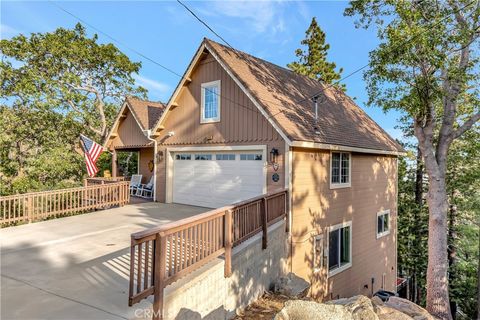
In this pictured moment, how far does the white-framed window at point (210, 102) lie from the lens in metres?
10.0

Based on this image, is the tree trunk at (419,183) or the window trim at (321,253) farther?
the tree trunk at (419,183)

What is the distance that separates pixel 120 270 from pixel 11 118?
17508mm

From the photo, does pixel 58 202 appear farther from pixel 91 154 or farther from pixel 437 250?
pixel 437 250

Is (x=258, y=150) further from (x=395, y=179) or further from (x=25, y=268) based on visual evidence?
(x=395, y=179)

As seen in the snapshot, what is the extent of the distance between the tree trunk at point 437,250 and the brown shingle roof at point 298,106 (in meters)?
2.38

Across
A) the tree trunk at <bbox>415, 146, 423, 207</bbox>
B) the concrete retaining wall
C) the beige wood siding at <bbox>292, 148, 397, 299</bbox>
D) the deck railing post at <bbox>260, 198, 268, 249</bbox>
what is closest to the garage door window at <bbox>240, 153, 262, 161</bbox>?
the beige wood siding at <bbox>292, 148, 397, 299</bbox>

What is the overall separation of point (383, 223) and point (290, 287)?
7.88m

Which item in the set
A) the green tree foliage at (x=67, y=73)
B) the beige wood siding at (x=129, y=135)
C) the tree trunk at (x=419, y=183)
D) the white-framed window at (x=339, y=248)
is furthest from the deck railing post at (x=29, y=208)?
the tree trunk at (x=419, y=183)

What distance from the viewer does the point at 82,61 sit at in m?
18.9

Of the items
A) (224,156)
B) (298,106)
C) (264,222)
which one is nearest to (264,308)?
(264,222)

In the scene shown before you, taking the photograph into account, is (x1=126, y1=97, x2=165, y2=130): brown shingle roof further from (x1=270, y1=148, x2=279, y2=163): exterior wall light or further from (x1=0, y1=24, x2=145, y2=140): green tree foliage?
(x1=270, y1=148, x2=279, y2=163): exterior wall light

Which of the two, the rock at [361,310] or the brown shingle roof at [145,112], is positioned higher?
the brown shingle roof at [145,112]

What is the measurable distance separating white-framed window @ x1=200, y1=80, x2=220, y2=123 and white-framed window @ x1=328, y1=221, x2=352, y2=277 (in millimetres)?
5609

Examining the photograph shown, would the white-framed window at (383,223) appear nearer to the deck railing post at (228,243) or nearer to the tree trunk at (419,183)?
the tree trunk at (419,183)
